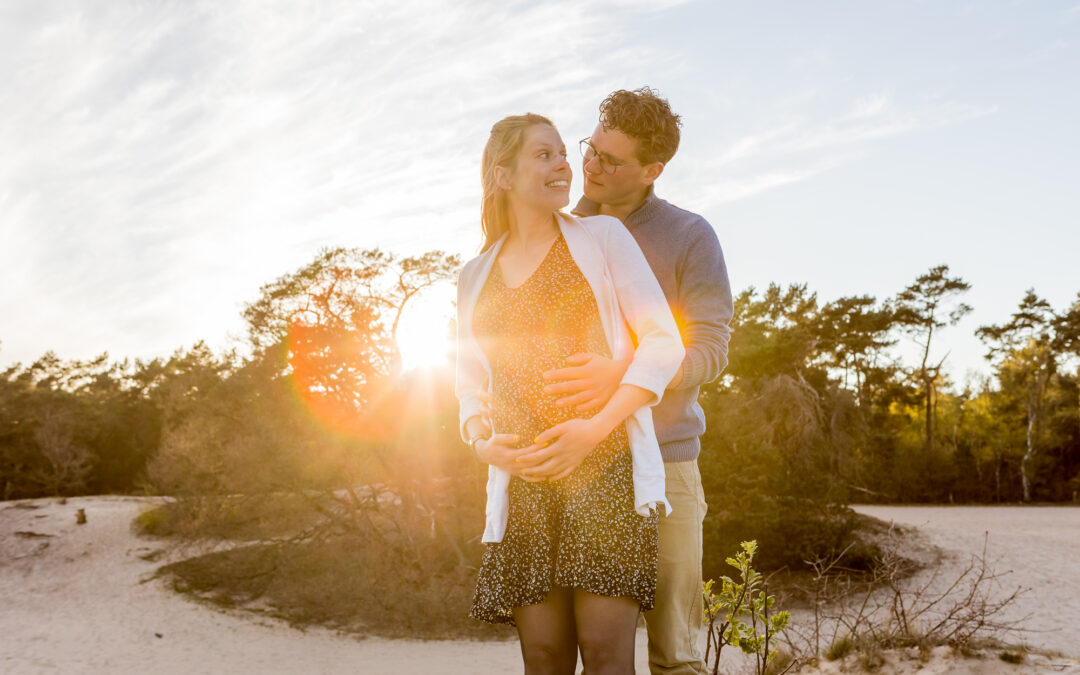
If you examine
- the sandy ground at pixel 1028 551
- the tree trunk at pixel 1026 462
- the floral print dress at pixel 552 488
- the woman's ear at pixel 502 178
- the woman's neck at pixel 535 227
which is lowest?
the sandy ground at pixel 1028 551

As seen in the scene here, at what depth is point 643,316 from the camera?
1776mm

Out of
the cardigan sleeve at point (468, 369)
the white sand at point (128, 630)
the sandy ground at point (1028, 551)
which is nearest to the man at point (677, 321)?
the cardigan sleeve at point (468, 369)

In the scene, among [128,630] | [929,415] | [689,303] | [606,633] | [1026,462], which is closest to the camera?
[606,633]

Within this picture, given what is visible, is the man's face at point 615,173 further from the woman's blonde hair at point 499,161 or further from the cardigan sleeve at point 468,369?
the cardigan sleeve at point 468,369

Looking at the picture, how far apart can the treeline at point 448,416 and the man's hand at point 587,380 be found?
45.3 ft

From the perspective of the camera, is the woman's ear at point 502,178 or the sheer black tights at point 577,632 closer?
the sheer black tights at point 577,632

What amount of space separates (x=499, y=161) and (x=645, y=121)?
511mm

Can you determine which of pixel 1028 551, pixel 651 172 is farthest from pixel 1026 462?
pixel 651 172

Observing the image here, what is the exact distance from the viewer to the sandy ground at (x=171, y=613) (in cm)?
1314

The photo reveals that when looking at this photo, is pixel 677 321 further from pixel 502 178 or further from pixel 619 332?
pixel 502 178

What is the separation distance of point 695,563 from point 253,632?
52.0ft

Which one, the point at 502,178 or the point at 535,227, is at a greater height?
the point at 502,178

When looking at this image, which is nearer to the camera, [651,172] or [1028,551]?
[651,172]

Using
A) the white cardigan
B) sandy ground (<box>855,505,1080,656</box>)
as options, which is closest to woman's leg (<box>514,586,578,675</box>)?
the white cardigan
